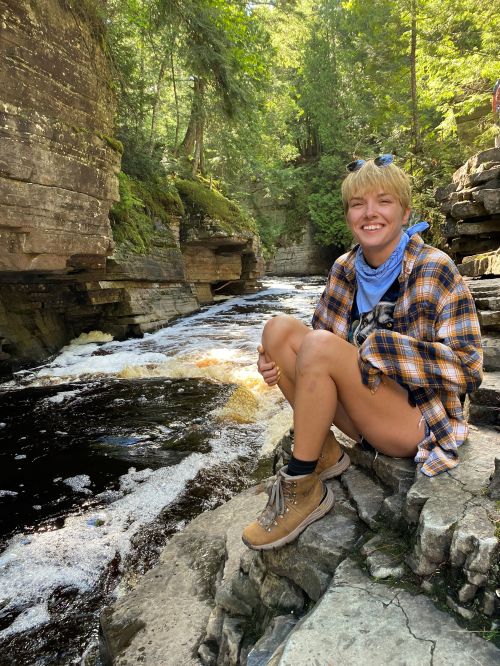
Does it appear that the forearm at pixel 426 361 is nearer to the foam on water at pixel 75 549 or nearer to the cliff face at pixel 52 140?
the foam on water at pixel 75 549

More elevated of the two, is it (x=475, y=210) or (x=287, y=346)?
(x=475, y=210)

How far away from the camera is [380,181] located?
200 cm

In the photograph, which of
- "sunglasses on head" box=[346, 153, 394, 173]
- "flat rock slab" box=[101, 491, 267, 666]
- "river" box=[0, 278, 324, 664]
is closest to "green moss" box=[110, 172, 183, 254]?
"river" box=[0, 278, 324, 664]

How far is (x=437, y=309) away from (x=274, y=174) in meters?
22.3

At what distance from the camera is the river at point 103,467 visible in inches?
105

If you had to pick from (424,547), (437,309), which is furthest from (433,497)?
(437,309)

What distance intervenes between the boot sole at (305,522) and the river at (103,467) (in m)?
1.24

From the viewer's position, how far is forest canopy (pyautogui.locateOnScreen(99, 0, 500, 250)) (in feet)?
33.8

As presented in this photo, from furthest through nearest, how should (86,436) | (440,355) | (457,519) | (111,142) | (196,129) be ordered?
(196,129), (111,142), (86,436), (440,355), (457,519)

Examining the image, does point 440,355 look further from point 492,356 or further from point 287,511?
point 492,356

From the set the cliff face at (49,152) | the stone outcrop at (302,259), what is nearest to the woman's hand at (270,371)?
the cliff face at (49,152)

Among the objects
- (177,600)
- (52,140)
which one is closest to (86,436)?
(177,600)

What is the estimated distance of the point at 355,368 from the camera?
1.91 meters

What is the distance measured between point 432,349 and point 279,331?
2.44ft
